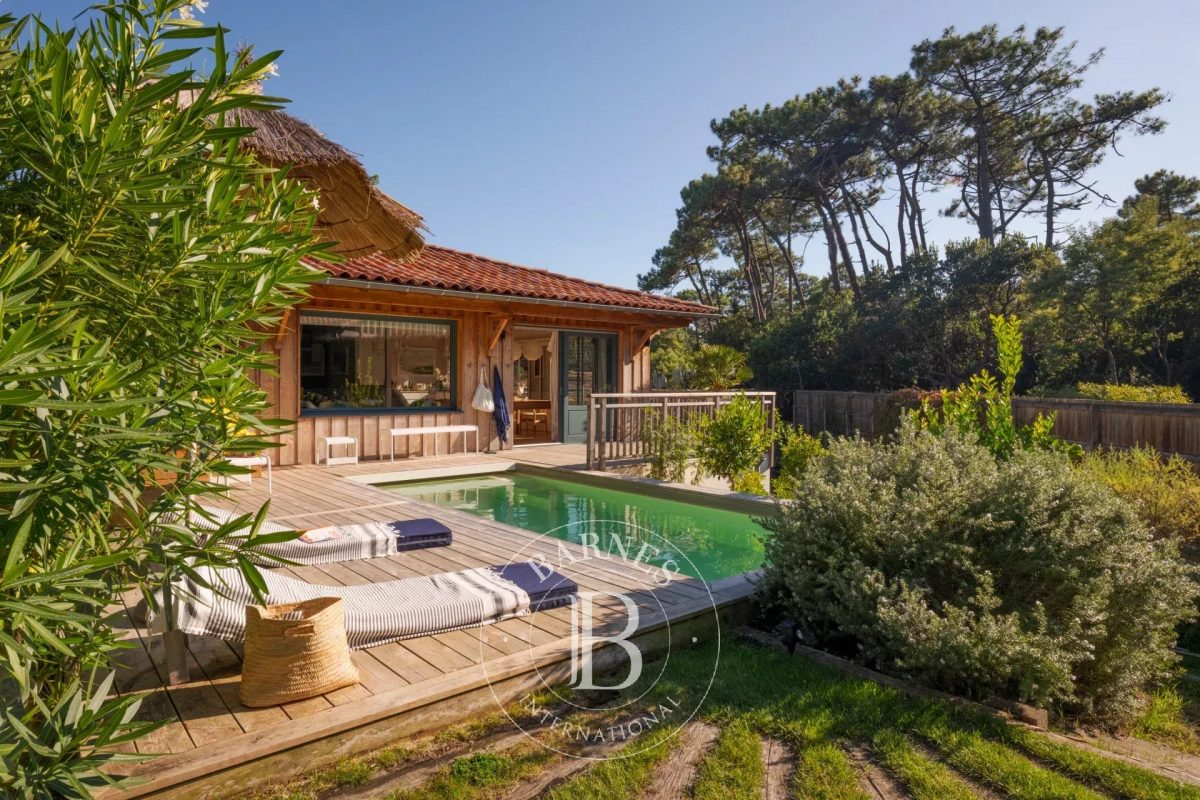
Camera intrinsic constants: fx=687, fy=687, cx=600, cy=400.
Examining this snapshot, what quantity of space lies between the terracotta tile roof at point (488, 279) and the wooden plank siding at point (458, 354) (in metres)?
0.24

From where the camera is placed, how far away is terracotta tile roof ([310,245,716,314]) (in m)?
9.23

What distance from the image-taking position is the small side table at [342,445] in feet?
30.3

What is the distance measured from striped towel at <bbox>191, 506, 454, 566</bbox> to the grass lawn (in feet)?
7.67

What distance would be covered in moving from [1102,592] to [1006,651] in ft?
2.43

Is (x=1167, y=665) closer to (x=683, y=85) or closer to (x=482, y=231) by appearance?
(x=683, y=85)

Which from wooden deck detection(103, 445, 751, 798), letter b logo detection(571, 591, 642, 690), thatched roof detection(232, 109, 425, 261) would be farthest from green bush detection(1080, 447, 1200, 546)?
thatched roof detection(232, 109, 425, 261)

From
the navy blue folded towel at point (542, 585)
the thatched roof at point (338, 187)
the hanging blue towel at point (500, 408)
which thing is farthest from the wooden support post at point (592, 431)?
the navy blue folded towel at point (542, 585)

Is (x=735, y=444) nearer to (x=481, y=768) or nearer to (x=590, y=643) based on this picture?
(x=590, y=643)

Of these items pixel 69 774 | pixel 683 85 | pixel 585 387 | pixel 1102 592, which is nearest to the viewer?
pixel 69 774

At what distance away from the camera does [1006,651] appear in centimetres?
290

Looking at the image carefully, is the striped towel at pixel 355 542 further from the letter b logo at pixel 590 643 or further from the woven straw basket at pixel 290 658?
the woven straw basket at pixel 290 658

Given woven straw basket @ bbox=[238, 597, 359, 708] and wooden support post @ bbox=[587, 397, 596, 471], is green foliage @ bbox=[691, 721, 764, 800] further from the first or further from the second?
wooden support post @ bbox=[587, 397, 596, 471]

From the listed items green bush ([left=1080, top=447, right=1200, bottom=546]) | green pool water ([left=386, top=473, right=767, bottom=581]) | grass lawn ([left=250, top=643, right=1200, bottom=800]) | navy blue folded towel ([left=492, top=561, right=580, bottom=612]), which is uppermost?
green bush ([left=1080, top=447, right=1200, bottom=546])

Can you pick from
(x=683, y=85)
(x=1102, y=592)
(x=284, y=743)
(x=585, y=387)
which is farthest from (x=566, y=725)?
(x=683, y=85)
